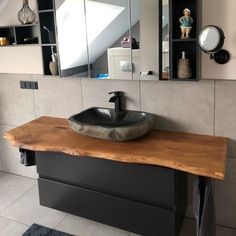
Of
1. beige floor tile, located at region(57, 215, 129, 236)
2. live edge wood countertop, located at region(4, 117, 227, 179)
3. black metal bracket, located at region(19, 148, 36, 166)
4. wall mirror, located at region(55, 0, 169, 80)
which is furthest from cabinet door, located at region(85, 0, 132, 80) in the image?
beige floor tile, located at region(57, 215, 129, 236)

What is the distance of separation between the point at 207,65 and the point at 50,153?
4.12ft

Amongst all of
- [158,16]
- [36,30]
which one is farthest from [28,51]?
[158,16]

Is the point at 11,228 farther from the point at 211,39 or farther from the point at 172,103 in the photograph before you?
the point at 211,39

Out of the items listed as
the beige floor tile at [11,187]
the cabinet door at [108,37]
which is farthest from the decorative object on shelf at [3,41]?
the beige floor tile at [11,187]

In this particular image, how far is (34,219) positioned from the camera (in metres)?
2.39

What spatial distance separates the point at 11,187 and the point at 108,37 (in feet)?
5.76

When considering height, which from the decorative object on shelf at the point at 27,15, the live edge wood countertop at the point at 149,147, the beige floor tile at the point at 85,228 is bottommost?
the beige floor tile at the point at 85,228

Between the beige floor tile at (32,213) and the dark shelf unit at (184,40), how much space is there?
146 centimetres

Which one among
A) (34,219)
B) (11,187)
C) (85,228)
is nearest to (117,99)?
(85,228)

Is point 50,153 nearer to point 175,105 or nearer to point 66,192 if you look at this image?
point 66,192

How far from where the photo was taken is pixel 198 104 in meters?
2.01

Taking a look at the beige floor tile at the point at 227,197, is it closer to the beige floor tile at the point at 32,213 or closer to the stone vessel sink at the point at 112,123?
the stone vessel sink at the point at 112,123

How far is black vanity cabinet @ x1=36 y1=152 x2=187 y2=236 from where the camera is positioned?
1.83m

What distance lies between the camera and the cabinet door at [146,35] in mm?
1990
